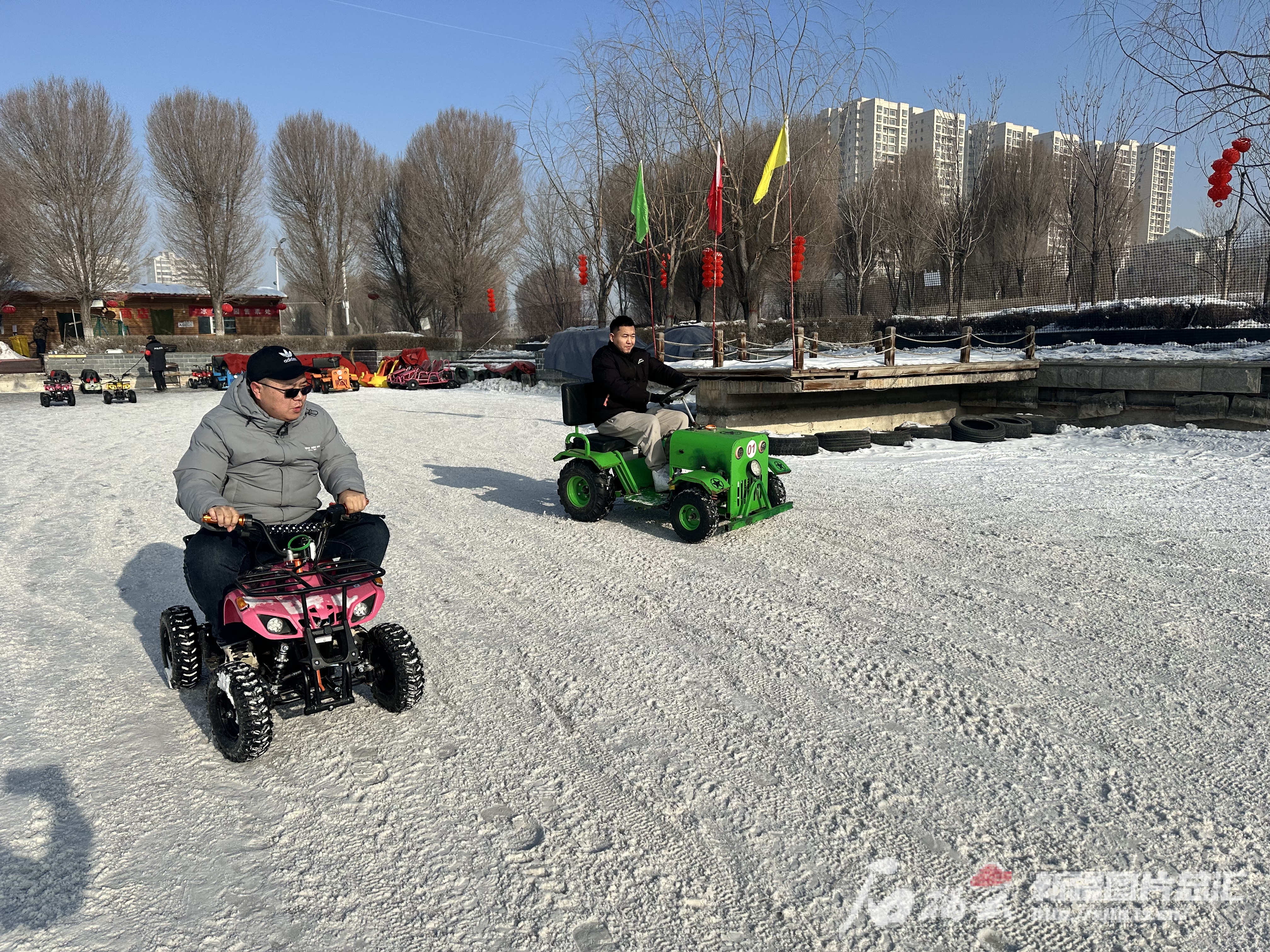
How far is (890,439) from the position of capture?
33.0ft

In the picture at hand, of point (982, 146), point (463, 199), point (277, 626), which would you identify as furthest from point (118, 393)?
point (982, 146)

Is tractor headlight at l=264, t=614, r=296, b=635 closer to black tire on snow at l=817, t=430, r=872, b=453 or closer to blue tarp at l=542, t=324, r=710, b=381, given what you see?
black tire on snow at l=817, t=430, r=872, b=453

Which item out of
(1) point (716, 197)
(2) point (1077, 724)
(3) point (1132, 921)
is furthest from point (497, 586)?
(1) point (716, 197)

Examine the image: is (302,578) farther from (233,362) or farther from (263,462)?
(233,362)

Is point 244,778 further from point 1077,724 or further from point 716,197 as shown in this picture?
point 716,197

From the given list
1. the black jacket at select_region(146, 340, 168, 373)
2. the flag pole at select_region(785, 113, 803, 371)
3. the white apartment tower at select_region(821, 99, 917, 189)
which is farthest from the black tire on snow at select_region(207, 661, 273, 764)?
the white apartment tower at select_region(821, 99, 917, 189)

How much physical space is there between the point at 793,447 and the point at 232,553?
7275 mm

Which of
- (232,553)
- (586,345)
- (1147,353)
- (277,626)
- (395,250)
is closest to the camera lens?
(277,626)

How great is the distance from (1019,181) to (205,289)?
41392mm

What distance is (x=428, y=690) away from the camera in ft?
11.2

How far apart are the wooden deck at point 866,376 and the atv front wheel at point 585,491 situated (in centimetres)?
380

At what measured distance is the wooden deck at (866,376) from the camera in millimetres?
10641

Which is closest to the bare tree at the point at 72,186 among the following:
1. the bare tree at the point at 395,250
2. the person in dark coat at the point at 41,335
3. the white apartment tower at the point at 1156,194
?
the person in dark coat at the point at 41,335

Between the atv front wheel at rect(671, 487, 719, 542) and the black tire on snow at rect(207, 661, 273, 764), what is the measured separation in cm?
325
